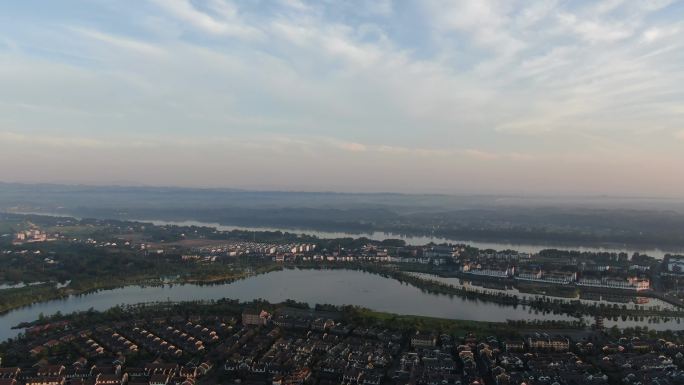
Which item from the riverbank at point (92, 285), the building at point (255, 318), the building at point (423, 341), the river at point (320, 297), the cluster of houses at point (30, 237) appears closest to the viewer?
the building at point (423, 341)

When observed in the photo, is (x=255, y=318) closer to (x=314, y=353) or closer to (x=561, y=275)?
(x=314, y=353)

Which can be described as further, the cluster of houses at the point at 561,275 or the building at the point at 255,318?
the cluster of houses at the point at 561,275

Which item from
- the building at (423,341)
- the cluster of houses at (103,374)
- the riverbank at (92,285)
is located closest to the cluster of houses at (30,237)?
the riverbank at (92,285)

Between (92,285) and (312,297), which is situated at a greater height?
(312,297)

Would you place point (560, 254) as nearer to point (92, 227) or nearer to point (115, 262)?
point (115, 262)

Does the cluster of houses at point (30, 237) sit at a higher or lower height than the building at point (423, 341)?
lower

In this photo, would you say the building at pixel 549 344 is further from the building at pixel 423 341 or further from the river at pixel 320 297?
the river at pixel 320 297

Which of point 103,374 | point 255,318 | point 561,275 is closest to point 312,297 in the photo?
point 255,318

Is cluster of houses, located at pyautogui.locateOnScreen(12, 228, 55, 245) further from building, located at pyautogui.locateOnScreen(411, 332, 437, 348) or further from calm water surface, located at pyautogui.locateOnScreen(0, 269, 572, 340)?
building, located at pyautogui.locateOnScreen(411, 332, 437, 348)

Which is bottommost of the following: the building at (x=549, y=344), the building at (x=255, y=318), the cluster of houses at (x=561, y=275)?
the building at (x=255, y=318)
